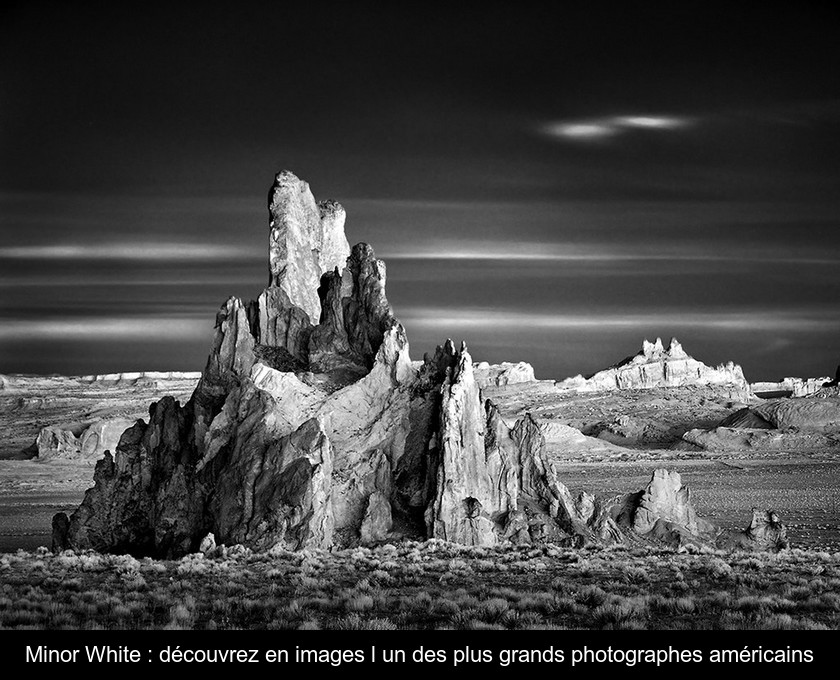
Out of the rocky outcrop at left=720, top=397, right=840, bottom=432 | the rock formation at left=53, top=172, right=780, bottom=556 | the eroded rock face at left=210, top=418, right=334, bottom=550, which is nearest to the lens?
the eroded rock face at left=210, top=418, right=334, bottom=550

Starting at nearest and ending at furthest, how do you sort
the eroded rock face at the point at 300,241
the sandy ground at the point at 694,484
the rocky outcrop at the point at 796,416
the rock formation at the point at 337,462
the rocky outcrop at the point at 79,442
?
the rock formation at the point at 337,462, the eroded rock face at the point at 300,241, the sandy ground at the point at 694,484, the rocky outcrop at the point at 79,442, the rocky outcrop at the point at 796,416

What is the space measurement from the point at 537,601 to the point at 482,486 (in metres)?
14.4

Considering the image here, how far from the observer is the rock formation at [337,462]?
32094 millimetres

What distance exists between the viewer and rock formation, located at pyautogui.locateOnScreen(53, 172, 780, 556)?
32.1 meters

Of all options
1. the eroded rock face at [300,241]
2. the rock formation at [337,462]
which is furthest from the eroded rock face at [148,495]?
the eroded rock face at [300,241]

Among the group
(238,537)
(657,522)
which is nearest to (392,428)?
(238,537)

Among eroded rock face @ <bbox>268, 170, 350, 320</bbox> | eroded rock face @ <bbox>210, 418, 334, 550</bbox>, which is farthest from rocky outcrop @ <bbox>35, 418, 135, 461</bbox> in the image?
eroded rock face @ <bbox>210, 418, 334, 550</bbox>

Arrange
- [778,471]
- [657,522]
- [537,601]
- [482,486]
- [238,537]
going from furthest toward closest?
[778,471] → [657,522] → [482,486] → [238,537] → [537,601]

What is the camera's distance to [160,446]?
36969 millimetres

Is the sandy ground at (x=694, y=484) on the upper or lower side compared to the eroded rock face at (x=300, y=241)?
lower

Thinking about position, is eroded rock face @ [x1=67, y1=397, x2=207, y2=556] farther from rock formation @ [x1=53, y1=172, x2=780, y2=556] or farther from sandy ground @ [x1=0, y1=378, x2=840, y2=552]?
sandy ground @ [x1=0, y1=378, x2=840, y2=552]

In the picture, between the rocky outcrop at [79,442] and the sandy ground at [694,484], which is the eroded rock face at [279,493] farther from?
the rocky outcrop at [79,442]

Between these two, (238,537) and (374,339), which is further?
(374,339)
